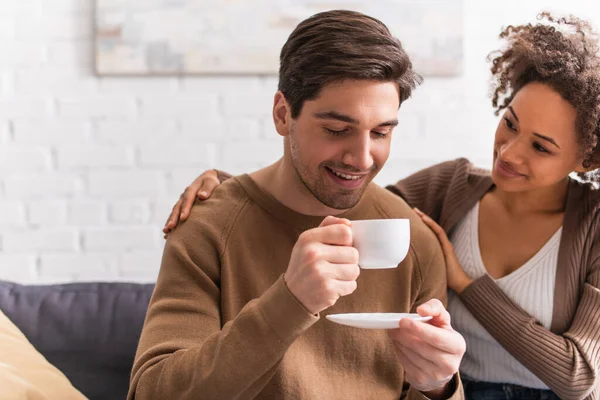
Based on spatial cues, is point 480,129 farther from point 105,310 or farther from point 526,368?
point 105,310

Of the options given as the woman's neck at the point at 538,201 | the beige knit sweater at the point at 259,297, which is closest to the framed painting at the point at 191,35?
the woman's neck at the point at 538,201

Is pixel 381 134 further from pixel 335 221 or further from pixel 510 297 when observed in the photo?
pixel 510 297

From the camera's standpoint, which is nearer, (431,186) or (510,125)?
(510,125)

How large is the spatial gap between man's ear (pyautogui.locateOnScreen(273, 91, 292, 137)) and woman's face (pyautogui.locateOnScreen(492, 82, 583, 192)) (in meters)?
0.53

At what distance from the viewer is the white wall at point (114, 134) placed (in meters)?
2.45

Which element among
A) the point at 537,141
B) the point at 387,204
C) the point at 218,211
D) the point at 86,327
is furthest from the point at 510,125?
the point at 86,327

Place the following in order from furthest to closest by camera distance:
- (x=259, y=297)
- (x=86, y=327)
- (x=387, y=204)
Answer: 1. (x=86, y=327)
2. (x=387, y=204)
3. (x=259, y=297)

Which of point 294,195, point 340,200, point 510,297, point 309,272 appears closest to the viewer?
point 309,272

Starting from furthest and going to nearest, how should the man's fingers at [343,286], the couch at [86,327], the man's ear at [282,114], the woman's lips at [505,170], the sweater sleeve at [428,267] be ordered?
the couch at [86,327], the woman's lips at [505,170], the sweater sleeve at [428,267], the man's ear at [282,114], the man's fingers at [343,286]

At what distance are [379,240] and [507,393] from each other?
0.81 metres

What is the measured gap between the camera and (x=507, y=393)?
5.73 feet

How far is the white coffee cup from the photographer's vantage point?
1.14 meters

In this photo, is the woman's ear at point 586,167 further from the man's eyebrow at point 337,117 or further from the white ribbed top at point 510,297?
the man's eyebrow at point 337,117

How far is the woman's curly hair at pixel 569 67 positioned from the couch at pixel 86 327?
3.59ft
